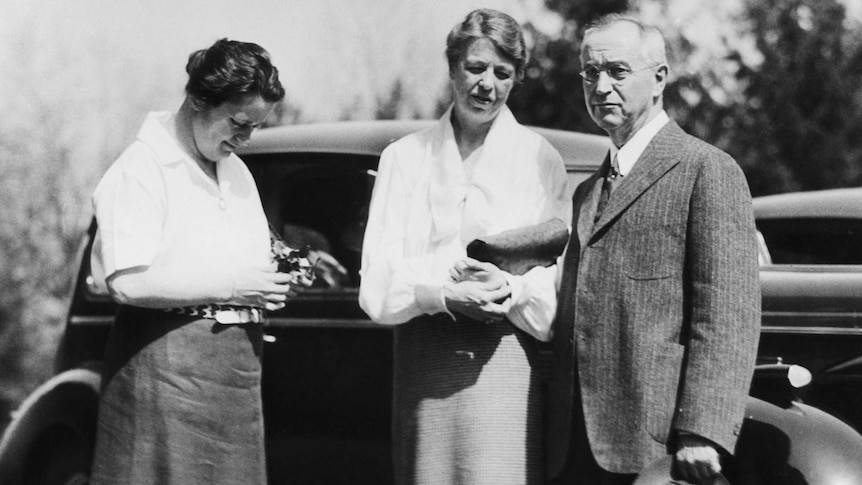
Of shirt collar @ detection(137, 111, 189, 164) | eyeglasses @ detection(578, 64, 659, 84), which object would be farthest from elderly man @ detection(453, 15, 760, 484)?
shirt collar @ detection(137, 111, 189, 164)

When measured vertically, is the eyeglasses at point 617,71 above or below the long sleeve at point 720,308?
above

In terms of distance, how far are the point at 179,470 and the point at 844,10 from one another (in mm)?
24283

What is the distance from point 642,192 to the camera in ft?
8.46

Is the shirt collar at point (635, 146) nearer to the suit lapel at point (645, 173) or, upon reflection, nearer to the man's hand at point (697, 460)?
the suit lapel at point (645, 173)

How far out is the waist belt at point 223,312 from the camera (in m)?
2.75

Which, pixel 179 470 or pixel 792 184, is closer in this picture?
pixel 179 470

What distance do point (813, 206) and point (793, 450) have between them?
1.62 metres

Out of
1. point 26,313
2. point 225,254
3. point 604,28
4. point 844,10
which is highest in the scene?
point 844,10

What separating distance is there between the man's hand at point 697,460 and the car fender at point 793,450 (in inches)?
19.1

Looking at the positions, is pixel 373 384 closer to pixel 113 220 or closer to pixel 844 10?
pixel 113 220

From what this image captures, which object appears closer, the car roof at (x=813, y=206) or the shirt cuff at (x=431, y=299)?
the shirt cuff at (x=431, y=299)

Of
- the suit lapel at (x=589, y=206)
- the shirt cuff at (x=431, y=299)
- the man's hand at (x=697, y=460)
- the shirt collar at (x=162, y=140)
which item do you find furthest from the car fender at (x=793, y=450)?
the shirt collar at (x=162, y=140)

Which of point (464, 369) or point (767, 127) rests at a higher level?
point (767, 127)

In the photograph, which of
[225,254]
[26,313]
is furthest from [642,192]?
[26,313]
